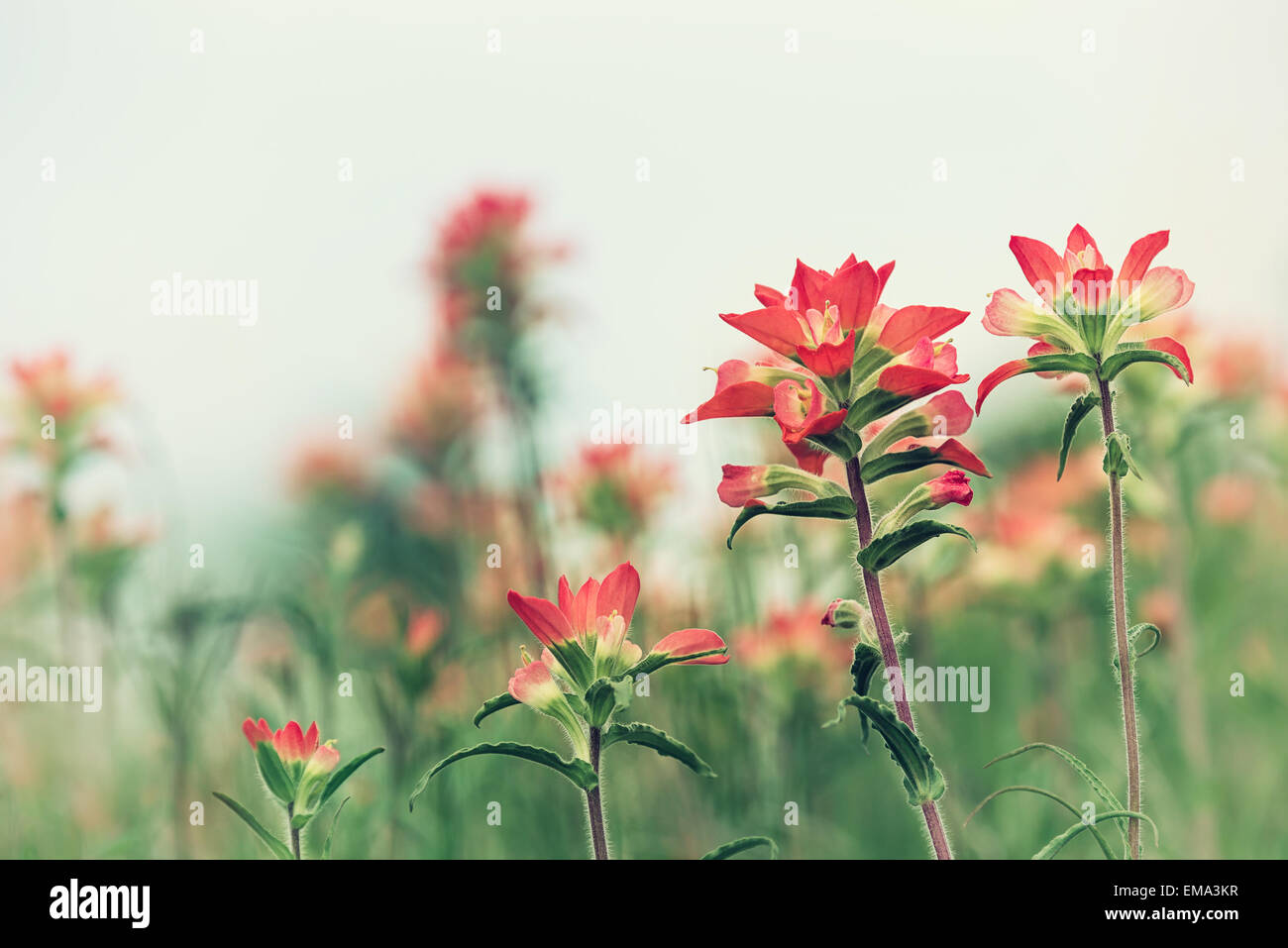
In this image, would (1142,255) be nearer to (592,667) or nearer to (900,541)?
(900,541)

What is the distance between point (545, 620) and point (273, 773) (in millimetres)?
196

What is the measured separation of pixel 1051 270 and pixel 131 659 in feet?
3.63

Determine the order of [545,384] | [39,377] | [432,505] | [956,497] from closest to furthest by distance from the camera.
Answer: [956,497], [39,377], [545,384], [432,505]

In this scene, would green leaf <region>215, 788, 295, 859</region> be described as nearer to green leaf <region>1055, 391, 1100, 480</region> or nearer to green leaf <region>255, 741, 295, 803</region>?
green leaf <region>255, 741, 295, 803</region>

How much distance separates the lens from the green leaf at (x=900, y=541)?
0.44 m

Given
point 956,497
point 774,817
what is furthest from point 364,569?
point 956,497

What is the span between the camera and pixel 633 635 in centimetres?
132

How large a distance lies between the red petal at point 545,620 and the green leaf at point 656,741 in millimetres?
53
